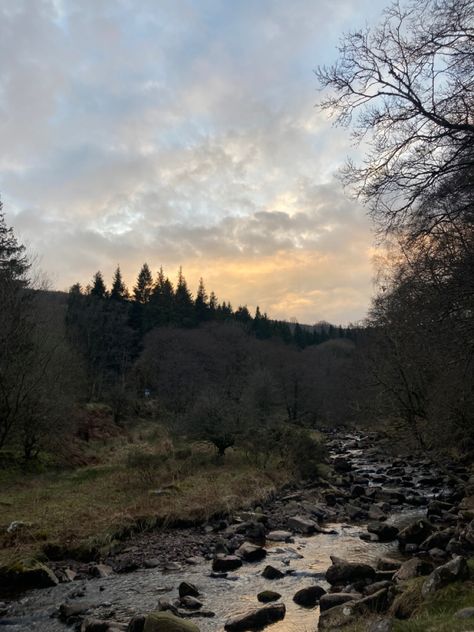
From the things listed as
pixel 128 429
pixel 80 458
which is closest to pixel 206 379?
pixel 128 429

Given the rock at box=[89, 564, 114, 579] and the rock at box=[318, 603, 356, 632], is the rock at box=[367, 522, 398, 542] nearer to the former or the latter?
the rock at box=[318, 603, 356, 632]

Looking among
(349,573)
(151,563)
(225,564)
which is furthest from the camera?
(151,563)

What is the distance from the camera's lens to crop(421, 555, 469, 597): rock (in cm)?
723

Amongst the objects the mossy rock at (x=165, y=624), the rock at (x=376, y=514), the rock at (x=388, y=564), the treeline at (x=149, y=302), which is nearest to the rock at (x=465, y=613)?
the mossy rock at (x=165, y=624)

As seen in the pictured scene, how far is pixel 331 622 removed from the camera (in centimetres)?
802

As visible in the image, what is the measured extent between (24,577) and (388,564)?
7.95 m

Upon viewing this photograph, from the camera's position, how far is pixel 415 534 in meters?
13.7

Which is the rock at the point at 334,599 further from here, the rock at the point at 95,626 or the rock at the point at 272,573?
the rock at the point at 95,626

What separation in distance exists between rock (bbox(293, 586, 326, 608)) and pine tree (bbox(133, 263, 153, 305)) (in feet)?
232

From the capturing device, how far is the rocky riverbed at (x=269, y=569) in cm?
918

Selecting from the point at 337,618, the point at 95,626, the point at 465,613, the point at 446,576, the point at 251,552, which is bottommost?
the point at 251,552

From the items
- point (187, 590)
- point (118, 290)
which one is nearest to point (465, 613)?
point (187, 590)

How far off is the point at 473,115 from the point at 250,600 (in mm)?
10081

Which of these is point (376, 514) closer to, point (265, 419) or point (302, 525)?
point (302, 525)
